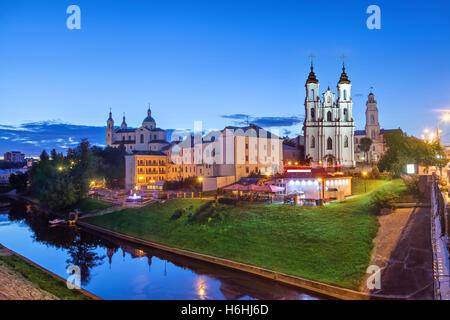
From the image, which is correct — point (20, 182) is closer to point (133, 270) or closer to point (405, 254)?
point (133, 270)

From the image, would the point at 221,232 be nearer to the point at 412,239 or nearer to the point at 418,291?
the point at 412,239

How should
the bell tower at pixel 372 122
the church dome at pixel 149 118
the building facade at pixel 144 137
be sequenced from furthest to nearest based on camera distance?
the church dome at pixel 149 118
the building facade at pixel 144 137
the bell tower at pixel 372 122

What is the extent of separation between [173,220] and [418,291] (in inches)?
1070

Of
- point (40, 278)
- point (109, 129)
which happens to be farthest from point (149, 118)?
point (40, 278)

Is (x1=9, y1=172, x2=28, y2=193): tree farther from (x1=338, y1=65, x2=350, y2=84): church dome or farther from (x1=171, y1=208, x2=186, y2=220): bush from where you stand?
(x1=338, y1=65, x2=350, y2=84): church dome

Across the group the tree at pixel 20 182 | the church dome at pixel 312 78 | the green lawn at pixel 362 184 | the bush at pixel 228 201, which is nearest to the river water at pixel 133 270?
the bush at pixel 228 201

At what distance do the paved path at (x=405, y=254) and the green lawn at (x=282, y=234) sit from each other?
982 millimetres

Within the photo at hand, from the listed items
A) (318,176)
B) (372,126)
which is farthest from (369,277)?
(372,126)

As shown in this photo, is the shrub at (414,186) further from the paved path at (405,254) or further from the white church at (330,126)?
the white church at (330,126)

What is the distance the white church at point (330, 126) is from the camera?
220 ft

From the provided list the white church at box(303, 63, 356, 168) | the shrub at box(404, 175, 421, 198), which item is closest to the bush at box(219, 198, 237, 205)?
the shrub at box(404, 175, 421, 198)

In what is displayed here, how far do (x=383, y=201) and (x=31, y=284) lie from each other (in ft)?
91.8

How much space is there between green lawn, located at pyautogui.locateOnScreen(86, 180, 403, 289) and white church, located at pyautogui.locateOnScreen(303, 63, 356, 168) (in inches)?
1158

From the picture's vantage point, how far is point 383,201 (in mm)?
30984
